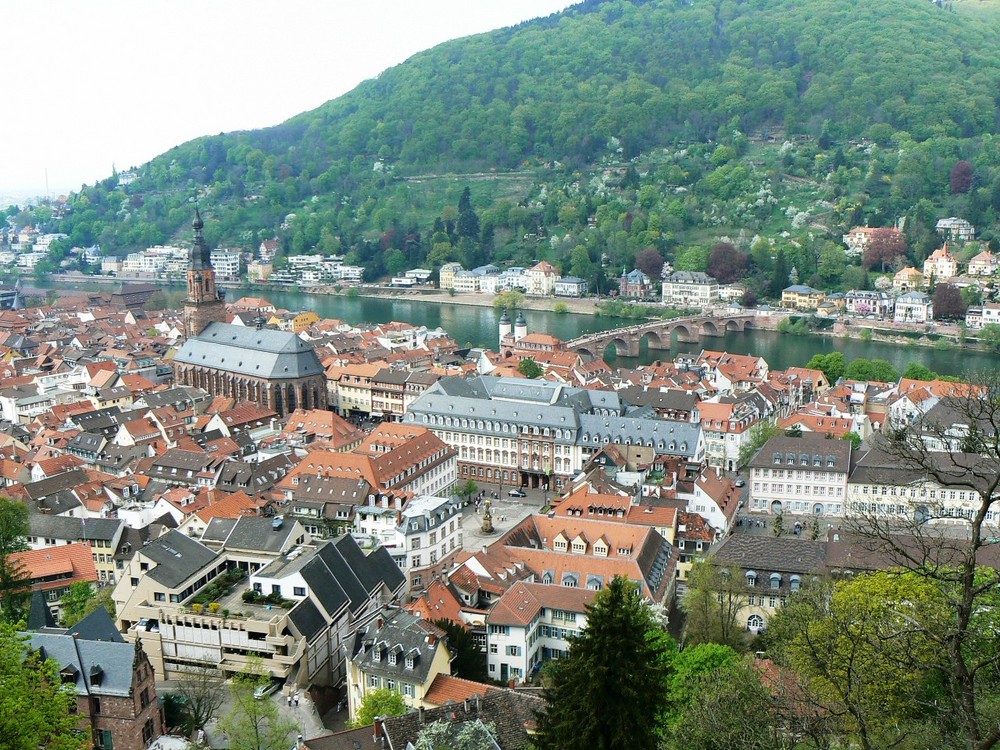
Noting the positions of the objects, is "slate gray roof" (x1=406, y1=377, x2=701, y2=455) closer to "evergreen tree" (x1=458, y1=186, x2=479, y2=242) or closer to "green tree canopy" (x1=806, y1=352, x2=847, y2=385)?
"green tree canopy" (x1=806, y1=352, x2=847, y2=385)

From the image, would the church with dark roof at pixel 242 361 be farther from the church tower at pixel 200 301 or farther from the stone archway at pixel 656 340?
the stone archway at pixel 656 340

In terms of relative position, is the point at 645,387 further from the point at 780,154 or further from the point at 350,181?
the point at 350,181

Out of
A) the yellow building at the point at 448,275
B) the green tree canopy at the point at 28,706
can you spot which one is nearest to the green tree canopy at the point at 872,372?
the green tree canopy at the point at 28,706

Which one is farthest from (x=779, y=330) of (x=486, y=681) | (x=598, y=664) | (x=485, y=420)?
(x=598, y=664)

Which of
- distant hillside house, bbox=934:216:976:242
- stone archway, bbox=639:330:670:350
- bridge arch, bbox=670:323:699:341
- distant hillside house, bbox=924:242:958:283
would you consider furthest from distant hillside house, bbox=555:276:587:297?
distant hillside house, bbox=934:216:976:242

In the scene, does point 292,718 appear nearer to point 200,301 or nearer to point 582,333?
point 200,301

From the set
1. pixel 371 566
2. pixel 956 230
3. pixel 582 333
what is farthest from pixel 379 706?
pixel 956 230
